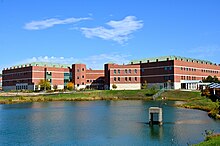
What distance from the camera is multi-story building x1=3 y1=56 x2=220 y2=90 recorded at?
92.8m

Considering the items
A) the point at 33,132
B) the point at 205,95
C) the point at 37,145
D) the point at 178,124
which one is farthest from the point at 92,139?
the point at 205,95

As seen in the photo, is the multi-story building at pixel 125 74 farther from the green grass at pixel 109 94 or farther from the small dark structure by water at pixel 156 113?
the small dark structure by water at pixel 156 113

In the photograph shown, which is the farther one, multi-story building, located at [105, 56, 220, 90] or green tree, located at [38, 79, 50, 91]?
green tree, located at [38, 79, 50, 91]

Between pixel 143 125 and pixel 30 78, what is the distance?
263 feet

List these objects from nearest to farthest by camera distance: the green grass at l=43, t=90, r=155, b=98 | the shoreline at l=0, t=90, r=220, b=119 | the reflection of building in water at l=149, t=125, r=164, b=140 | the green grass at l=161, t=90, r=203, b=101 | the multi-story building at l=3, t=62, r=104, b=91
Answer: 1. the reflection of building in water at l=149, t=125, r=164, b=140
2. the green grass at l=161, t=90, r=203, b=101
3. the shoreline at l=0, t=90, r=220, b=119
4. the green grass at l=43, t=90, r=155, b=98
5. the multi-story building at l=3, t=62, r=104, b=91

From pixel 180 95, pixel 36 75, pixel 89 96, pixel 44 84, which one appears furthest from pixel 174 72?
pixel 36 75

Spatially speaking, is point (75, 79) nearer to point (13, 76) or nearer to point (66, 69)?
point (66, 69)

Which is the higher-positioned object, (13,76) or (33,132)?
(13,76)

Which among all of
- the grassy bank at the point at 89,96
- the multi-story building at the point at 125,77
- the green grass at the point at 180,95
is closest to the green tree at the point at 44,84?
the grassy bank at the point at 89,96

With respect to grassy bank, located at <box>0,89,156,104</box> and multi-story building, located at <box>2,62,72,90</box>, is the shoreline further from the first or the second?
multi-story building, located at <box>2,62,72,90</box>

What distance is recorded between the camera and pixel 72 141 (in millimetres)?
24375

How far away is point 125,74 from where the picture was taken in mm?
100875

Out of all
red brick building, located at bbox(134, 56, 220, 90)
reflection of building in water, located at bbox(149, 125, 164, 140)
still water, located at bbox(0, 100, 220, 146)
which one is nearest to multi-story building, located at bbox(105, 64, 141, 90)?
red brick building, located at bbox(134, 56, 220, 90)

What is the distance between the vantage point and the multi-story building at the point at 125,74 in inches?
3652
